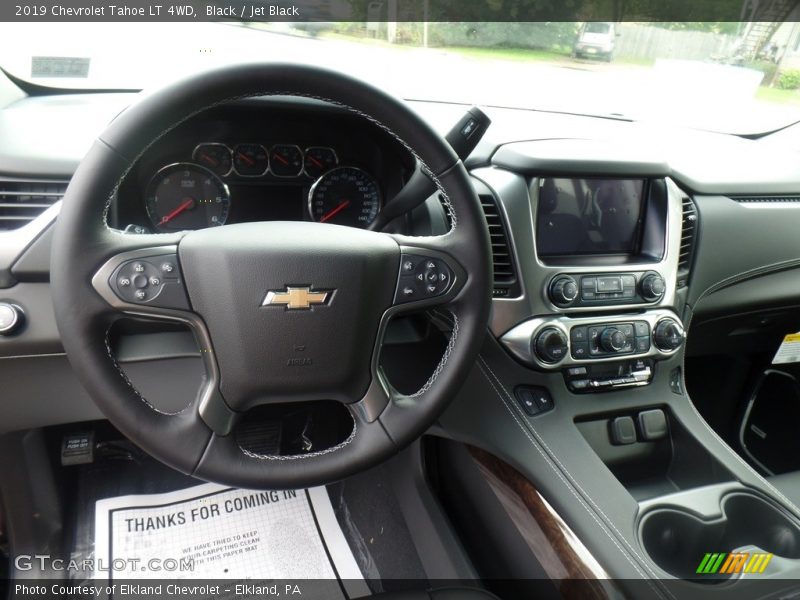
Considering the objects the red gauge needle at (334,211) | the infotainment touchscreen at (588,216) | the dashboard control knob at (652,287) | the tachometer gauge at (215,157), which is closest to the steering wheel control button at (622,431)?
the dashboard control knob at (652,287)

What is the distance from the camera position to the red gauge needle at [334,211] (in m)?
1.29

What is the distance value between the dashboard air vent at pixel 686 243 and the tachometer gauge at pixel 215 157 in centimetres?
103

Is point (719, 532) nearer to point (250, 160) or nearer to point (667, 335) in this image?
point (667, 335)

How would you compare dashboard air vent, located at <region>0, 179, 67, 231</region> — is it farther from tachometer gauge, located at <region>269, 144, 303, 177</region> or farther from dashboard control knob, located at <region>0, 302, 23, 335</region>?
tachometer gauge, located at <region>269, 144, 303, 177</region>

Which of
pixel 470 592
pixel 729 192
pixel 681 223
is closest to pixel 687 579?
pixel 470 592

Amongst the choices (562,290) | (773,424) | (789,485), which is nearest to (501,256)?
(562,290)

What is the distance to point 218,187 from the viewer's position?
1.21m

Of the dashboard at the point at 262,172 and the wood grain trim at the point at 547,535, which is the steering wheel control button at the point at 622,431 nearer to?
the wood grain trim at the point at 547,535

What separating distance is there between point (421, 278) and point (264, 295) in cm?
24

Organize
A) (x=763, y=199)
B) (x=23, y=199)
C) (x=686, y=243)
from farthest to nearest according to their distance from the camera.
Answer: (x=763, y=199) < (x=686, y=243) < (x=23, y=199)

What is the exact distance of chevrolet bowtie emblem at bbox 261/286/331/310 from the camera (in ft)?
2.88

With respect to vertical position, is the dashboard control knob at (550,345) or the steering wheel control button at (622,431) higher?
the dashboard control knob at (550,345)

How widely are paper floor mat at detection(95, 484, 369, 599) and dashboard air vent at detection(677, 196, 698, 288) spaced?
105 centimetres

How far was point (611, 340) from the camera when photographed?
127cm
